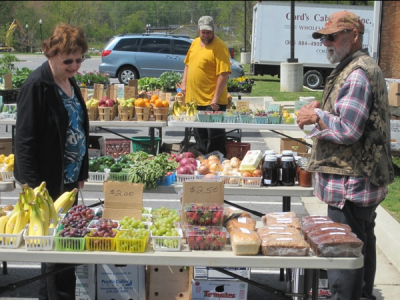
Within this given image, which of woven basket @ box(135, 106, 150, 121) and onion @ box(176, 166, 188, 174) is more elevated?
woven basket @ box(135, 106, 150, 121)

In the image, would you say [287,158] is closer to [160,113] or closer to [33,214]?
[33,214]

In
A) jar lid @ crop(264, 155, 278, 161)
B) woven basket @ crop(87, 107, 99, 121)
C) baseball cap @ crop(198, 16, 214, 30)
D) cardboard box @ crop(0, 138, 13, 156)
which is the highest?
baseball cap @ crop(198, 16, 214, 30)

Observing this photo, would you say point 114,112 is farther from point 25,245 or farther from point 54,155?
point 25,245

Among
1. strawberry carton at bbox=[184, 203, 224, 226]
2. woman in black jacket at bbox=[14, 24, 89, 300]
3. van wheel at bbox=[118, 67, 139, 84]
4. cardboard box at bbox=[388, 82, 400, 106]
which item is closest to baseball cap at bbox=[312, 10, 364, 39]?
strawberry carton at bbox=[184, 203, 224, 226]

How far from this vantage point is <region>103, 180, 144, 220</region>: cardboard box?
12.4ft

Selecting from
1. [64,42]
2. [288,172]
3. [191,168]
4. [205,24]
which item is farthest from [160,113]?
[64,42]

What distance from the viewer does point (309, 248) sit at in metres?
3.34

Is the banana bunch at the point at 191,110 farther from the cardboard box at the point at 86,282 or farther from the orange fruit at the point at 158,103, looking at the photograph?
the cardboard box at the point at 86,282

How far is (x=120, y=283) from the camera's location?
4.33 metres

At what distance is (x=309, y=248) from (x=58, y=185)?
1.61 m

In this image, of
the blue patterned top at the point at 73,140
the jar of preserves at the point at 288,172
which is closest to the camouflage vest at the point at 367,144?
the jar of preserves at the point at 288,172

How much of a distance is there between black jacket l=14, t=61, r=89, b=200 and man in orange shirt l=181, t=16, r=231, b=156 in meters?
3.86

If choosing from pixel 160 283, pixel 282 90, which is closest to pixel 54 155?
pixel 160 283

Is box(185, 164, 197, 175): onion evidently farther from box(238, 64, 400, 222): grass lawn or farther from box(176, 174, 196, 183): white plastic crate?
box(238, 64, 400, 222): grass lawn
